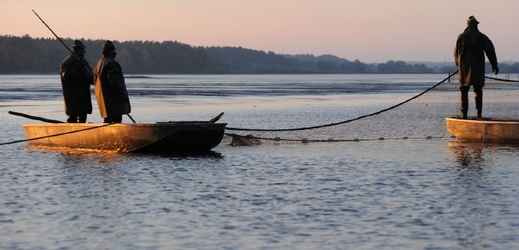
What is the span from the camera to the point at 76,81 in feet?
57.5

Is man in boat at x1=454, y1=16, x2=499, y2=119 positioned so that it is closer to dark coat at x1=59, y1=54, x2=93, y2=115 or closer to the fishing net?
the fishing net

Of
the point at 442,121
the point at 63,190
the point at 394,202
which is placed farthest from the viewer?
the point at 442,121

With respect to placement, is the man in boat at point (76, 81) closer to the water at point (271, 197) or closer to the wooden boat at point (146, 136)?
the wooden boat at point (146, 136)

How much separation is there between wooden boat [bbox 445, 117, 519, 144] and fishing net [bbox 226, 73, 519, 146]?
1.28m

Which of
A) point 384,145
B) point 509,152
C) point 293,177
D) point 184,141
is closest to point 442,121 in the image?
point 384,145

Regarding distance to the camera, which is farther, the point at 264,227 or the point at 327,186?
the point at 327,186

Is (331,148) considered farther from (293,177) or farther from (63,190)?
(63,190)

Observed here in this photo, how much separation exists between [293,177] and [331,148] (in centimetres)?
447

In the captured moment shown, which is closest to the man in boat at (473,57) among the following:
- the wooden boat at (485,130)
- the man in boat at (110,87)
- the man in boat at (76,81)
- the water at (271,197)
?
Result: the wooden boat at (485,130)

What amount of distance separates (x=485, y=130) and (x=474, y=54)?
1.43 meters

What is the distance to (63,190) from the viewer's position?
12.3 metres

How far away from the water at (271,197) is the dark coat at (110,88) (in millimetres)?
886

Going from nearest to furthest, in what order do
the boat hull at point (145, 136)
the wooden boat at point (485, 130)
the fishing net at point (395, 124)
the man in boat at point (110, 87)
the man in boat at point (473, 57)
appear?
1. the boat hull at point (145, 136)
2. the man in boat at point (110, 87)
3. the wooden boat at point (485, 130)
4. the man in boat at point (473, 57)
5. the fishing net at point (395, 124)

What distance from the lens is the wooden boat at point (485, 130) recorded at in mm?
17297
